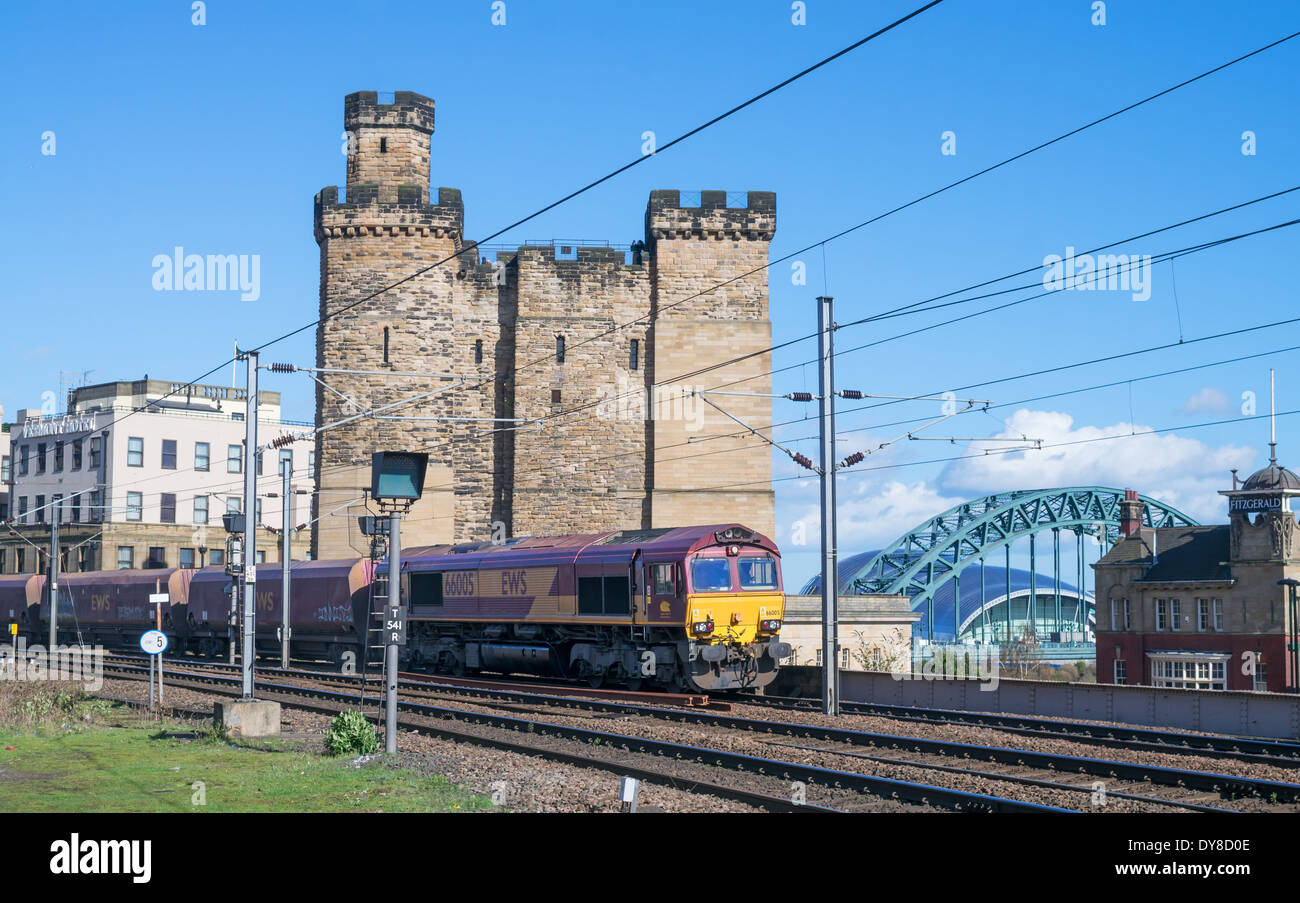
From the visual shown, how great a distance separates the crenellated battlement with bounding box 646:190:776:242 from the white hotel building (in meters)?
33.1

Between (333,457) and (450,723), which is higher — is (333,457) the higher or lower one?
the higher one

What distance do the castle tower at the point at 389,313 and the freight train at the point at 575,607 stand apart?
8653 millimetres

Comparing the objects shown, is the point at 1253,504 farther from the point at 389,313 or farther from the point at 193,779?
the point at 193,779

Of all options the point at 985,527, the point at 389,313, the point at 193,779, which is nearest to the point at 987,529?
the point at 985,527

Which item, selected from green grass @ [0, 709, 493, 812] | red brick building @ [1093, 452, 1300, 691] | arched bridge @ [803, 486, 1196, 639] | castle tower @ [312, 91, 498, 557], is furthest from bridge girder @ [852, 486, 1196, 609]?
green grass @ [0, 709, 493, 812]

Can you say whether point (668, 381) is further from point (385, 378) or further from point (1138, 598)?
point (1138, 598)

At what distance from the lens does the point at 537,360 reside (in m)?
55.0

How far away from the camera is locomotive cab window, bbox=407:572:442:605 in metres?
37.4

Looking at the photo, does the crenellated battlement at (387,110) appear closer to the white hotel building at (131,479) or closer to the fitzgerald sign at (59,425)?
the white hotel building at (131,479)

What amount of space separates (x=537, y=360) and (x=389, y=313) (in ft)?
20.7
